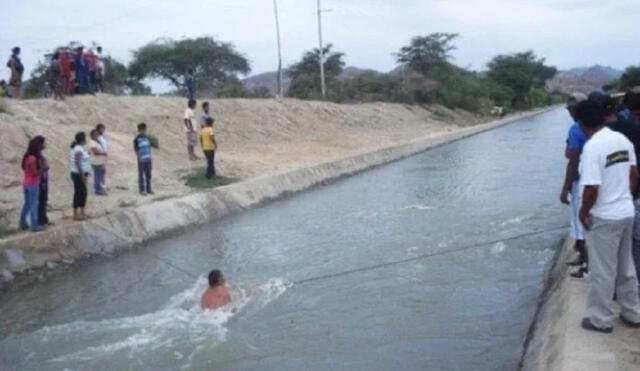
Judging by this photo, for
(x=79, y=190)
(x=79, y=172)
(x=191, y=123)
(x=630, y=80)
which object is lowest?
(x=79, y=190)

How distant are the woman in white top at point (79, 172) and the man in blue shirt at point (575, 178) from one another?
9.19 metres

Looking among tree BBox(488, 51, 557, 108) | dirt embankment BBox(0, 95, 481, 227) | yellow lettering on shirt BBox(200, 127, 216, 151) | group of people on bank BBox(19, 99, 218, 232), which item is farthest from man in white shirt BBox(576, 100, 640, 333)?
tree BBox(488, 51, 557, 108)

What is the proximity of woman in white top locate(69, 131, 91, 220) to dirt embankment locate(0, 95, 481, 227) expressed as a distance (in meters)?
0.37

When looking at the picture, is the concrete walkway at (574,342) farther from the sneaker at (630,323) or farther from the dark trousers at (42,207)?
the dark trousers at (42,207)

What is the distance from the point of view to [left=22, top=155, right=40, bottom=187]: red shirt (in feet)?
40.4

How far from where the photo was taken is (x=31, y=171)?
12359 mm

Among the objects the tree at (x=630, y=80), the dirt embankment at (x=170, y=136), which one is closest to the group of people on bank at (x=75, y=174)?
the dirt embankment at (x=170, y=136)

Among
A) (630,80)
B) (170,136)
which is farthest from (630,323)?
(630,80)

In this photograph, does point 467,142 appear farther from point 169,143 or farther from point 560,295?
point 560,295

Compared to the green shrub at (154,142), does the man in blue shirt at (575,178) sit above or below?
below

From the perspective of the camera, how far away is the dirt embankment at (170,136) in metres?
16.2

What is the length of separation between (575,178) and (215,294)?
15.5 feet

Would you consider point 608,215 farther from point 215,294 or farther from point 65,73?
point 65,73

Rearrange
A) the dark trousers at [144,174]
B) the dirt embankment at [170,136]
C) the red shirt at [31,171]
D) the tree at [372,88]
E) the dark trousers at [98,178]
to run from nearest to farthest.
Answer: the red shirt at [31,171] → the dark trousers at [98,178] → the dirt embankment at [170,136] → the dark trousers at [144,174] → the tree at [372,88]
